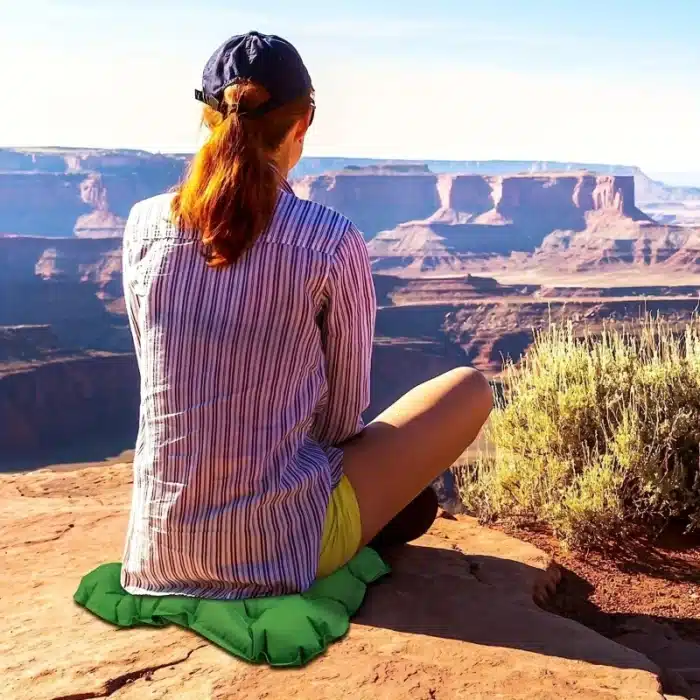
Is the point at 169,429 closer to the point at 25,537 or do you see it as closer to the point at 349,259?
the point at 349,259

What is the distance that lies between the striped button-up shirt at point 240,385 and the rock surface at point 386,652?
0.15 metres

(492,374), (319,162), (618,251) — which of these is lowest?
(492,374)

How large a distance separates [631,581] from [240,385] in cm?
158

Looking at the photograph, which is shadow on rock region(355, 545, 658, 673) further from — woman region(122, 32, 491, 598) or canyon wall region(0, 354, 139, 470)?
canyon wall region(0, 354, 139, 470)

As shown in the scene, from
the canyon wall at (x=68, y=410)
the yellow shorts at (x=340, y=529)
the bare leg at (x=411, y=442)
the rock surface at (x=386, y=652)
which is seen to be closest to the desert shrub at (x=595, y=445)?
the rock surface at (x=386, y=652)

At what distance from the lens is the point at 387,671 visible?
1532 millimetres

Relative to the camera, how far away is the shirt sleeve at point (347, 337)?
1.52 meters

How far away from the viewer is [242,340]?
4.88 ft

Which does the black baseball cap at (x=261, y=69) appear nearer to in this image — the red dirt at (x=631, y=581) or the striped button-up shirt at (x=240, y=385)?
the striped button-up shirt at (x=240, y=385)

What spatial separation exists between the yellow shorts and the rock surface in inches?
5.3

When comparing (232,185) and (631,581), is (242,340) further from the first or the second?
(631,581)

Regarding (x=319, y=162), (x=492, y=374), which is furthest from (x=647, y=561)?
(x=319, y=162)

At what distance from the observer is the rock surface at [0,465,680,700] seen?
4.90 feet

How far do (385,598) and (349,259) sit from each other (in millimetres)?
755
